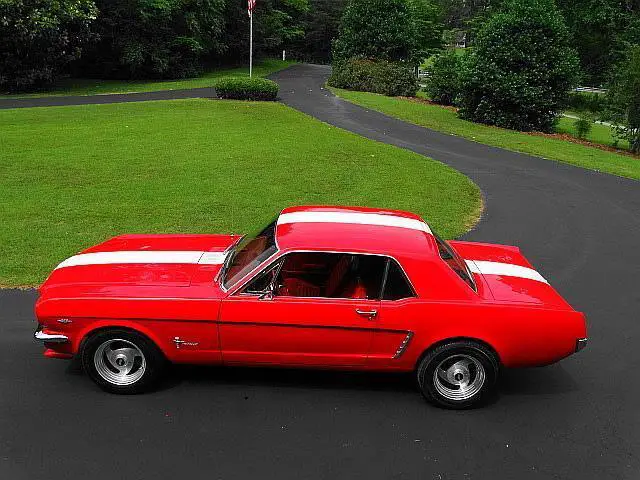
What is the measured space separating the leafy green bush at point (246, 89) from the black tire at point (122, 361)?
2238 cm

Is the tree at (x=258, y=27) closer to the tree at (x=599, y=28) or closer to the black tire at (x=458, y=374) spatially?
the tree at (x=599, y=28)

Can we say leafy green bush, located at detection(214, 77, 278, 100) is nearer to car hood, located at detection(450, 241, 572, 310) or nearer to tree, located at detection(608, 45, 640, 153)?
tree, located at detection(608, 45, 640, 153)

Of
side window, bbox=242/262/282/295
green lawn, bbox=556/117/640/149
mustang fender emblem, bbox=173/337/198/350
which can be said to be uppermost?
side window, bbox=242/262/282/295

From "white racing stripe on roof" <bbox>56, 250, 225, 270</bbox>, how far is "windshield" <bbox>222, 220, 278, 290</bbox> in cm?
19

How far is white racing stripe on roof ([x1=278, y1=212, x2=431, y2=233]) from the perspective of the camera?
5.56 meters

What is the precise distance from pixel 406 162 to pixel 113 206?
7.60m

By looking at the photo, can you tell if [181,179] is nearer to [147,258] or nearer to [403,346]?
[147,258]

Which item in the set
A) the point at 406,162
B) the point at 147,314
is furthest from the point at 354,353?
the point at 406,162

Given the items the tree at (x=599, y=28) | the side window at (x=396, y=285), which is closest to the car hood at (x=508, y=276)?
the side window at (x=396, y=285)

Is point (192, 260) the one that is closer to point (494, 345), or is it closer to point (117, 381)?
point (117, 381)

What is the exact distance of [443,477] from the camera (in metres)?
4.16

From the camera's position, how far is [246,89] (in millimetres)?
26047

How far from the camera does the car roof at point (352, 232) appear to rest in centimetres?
504

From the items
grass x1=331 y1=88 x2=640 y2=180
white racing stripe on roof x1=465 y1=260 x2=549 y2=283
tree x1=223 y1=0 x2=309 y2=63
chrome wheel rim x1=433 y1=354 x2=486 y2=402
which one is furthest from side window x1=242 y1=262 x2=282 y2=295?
tree x1=223 y1=0 x2=309 y2=63
